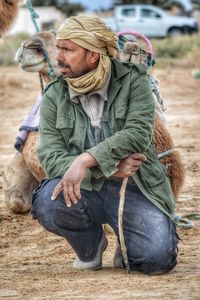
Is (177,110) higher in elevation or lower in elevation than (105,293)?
lower

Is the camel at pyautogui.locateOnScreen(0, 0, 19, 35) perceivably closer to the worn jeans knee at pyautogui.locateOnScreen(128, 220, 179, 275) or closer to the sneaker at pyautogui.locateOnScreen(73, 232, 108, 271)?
the sneaker at pyautogui.locateOnScreen(73, 232, 108, 271)

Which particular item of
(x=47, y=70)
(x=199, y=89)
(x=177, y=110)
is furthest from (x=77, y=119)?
(x=199, y=89)

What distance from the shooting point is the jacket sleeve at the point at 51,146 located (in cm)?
570

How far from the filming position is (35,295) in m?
5.37

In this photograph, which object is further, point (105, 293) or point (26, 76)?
point (26, 76)

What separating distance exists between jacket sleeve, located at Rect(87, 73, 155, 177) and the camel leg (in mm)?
2606

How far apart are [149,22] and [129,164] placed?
38952mm

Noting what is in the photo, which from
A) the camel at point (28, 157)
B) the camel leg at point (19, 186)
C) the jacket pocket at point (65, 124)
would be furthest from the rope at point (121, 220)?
the camel leg at point (19, 186)

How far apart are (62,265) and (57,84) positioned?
1.11 meters

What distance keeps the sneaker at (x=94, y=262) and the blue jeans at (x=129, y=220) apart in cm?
21

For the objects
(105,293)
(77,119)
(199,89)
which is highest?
(77,119)

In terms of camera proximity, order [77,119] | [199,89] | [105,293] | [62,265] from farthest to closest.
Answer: [199,89] → [62,265] → [77,119] → [105,293]

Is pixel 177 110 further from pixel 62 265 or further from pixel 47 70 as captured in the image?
pixel 62 265

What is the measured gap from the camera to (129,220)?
5.91 meters
